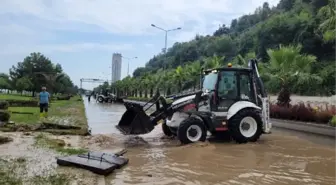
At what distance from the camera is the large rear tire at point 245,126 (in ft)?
39.1

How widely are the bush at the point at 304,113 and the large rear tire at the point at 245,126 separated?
18.5ft

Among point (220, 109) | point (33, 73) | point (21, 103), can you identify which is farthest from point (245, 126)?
point (33, 73)

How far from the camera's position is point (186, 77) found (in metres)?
43.1

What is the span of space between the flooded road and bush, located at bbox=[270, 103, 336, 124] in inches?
155

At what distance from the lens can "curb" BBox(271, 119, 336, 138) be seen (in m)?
14.7

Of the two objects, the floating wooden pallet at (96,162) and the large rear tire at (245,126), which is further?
the large rear tire at (245,126)

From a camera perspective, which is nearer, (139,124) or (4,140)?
(4,140)

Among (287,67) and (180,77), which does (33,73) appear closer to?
(180,77)

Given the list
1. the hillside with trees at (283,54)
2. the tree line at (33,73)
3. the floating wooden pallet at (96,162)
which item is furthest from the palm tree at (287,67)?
the tree line at (33,73)

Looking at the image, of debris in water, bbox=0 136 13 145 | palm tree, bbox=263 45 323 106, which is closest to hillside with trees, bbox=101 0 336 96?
palm tree, bbox=263 45 323 106

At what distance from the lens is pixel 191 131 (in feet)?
37.2

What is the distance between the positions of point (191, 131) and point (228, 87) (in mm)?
2147

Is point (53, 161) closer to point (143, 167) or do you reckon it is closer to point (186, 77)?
point (143, 167)

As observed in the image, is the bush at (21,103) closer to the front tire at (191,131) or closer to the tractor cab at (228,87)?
the tractor cab at (228,87)
